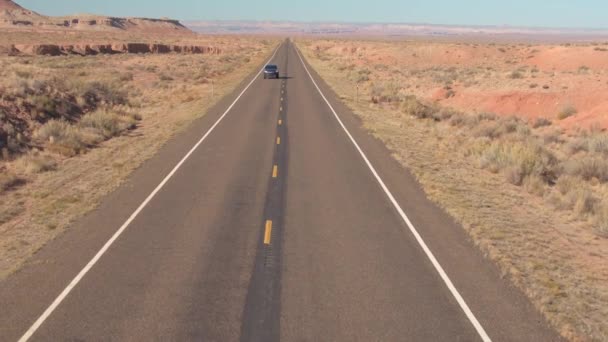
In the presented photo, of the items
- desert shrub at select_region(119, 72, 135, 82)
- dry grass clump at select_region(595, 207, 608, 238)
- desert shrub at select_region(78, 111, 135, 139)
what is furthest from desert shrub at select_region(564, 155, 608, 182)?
desert shrub at select_region(119, 72, 135, 82)

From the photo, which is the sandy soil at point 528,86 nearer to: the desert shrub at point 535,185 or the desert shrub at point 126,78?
the desert shrub at point 535,185

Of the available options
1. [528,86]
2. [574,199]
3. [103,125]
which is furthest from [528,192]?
[528,86]

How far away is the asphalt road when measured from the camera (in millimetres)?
7820

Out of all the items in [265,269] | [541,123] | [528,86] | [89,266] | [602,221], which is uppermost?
[528,86]

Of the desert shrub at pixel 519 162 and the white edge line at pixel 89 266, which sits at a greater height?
the desert shrub at pixel 519 162

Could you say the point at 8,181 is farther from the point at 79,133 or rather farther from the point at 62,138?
the point at 79,133

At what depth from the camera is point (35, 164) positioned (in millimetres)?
17766

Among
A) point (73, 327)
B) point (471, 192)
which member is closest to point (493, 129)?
point (471, 192)

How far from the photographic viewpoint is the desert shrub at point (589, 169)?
18.1m

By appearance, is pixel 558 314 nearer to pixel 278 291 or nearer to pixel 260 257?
pixel 278 291

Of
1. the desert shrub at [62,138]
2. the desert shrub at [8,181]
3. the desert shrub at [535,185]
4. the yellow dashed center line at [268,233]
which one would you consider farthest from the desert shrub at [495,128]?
the desert shrub at [8,181]

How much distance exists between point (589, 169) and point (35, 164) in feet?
61.6

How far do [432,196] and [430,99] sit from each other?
29611 mm

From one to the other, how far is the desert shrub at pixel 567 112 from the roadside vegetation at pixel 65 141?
20.9 meters
